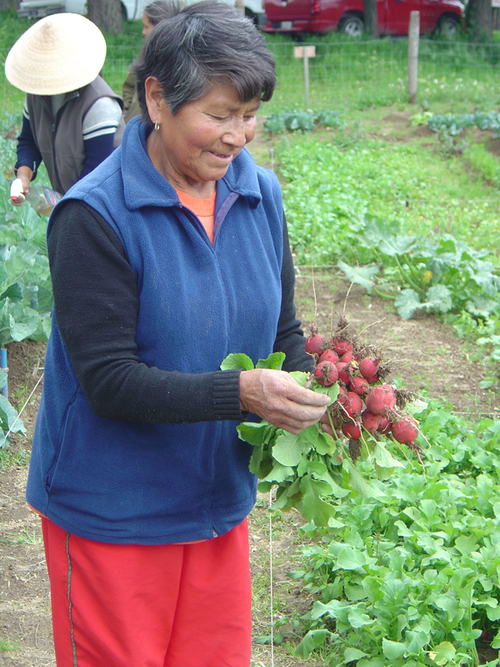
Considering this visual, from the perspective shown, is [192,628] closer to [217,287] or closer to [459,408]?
[217,287]

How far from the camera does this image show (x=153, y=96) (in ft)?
5.23

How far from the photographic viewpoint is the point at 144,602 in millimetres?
1678

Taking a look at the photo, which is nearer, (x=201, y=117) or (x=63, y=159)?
(x=201, y=117)

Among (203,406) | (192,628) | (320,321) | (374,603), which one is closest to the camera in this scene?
(203,406)

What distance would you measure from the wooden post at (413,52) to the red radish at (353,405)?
11.9 m

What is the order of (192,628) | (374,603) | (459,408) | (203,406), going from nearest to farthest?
(203,406)
(192,628)
(374,603)
(459,408)

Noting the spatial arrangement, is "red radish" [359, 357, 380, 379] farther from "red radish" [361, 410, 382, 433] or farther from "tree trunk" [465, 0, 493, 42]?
"tree trunk" [465, 0, 493, 42]

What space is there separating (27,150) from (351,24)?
15.6 metres

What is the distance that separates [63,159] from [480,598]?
280cm

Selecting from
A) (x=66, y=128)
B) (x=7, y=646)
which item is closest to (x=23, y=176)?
(x=66, y=128)

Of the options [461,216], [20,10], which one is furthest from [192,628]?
[20,10]

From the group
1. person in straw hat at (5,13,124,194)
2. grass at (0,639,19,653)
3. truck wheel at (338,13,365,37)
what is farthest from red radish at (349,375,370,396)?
truck wheel at (338,13,365,37)

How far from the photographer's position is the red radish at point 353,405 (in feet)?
6.07

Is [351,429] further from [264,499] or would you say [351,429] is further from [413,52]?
[413,52]
